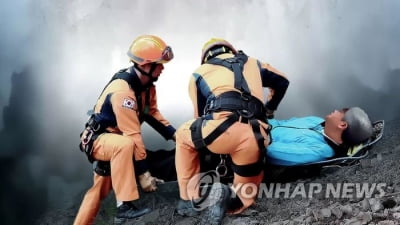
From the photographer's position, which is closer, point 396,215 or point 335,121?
point 396,215

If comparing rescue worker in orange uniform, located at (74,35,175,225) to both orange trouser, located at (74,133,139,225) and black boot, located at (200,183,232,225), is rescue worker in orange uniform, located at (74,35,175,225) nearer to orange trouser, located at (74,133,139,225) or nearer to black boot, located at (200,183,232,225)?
orange trouser, located at (74,133,139,225)

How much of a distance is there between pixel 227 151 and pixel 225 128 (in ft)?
0.72

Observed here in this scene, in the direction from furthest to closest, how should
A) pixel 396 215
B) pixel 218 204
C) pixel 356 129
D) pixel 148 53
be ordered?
1. pixel 148 53
2. pixel 356 129
3. pixel 218 204
4. pixel 396 215

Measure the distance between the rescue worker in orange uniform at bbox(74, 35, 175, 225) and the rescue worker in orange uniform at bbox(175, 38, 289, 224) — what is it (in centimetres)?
46

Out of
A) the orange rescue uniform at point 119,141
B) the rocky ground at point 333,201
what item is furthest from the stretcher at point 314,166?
the orange rescue uniform at point 119,141

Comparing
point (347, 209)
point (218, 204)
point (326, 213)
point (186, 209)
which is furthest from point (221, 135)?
point (347, 209)

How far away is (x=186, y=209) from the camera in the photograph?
17.1ft

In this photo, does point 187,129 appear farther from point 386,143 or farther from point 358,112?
point 386,143

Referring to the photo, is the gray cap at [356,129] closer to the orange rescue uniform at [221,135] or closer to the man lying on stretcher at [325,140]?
the man lying on stretcher at [325,140]

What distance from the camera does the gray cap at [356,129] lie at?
5.08 metres

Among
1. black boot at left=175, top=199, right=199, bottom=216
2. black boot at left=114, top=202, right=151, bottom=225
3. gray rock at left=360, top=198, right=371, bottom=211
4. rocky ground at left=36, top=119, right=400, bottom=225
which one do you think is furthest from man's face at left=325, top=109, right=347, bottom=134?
black boot at left=114, top=202, right=151, bottom=225

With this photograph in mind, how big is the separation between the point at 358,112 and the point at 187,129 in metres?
1.67

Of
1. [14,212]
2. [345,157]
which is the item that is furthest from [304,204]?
[14,212]

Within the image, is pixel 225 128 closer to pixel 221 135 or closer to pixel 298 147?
pixel 221 135
